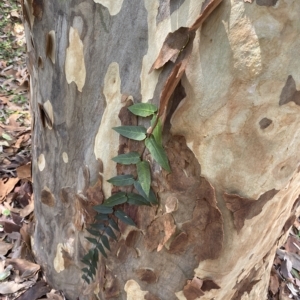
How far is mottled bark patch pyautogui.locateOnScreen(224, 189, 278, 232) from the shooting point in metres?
0.81

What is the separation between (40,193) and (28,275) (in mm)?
425

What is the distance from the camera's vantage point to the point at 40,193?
129 centimetres

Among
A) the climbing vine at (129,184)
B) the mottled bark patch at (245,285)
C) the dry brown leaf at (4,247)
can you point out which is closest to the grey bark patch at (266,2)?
the climbing vine at (129,184)

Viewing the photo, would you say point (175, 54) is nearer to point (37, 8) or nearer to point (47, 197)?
point (37, 8)

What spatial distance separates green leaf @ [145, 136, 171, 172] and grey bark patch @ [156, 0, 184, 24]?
25 cm

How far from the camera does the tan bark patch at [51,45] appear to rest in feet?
3.16

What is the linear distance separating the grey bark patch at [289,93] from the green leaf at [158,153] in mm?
261

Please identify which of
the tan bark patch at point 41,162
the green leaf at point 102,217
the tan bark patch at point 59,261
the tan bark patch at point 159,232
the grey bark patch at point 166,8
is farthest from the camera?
the tan bark patch at point 59,261

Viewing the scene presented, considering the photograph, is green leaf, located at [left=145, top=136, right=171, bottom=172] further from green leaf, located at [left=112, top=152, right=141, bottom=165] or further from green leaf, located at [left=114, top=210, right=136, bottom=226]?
green leaf, located at [left=114, top=210, right=136, bottom=226]

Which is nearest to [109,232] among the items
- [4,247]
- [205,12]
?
[205,12]

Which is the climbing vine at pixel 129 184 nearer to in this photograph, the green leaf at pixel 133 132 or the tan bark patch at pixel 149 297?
the green leaf at pixel 133 132

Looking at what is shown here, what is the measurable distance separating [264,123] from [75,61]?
1.54 ft

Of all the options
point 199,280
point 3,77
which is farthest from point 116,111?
point 3,77

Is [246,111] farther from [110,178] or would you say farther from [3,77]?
[3,77]
